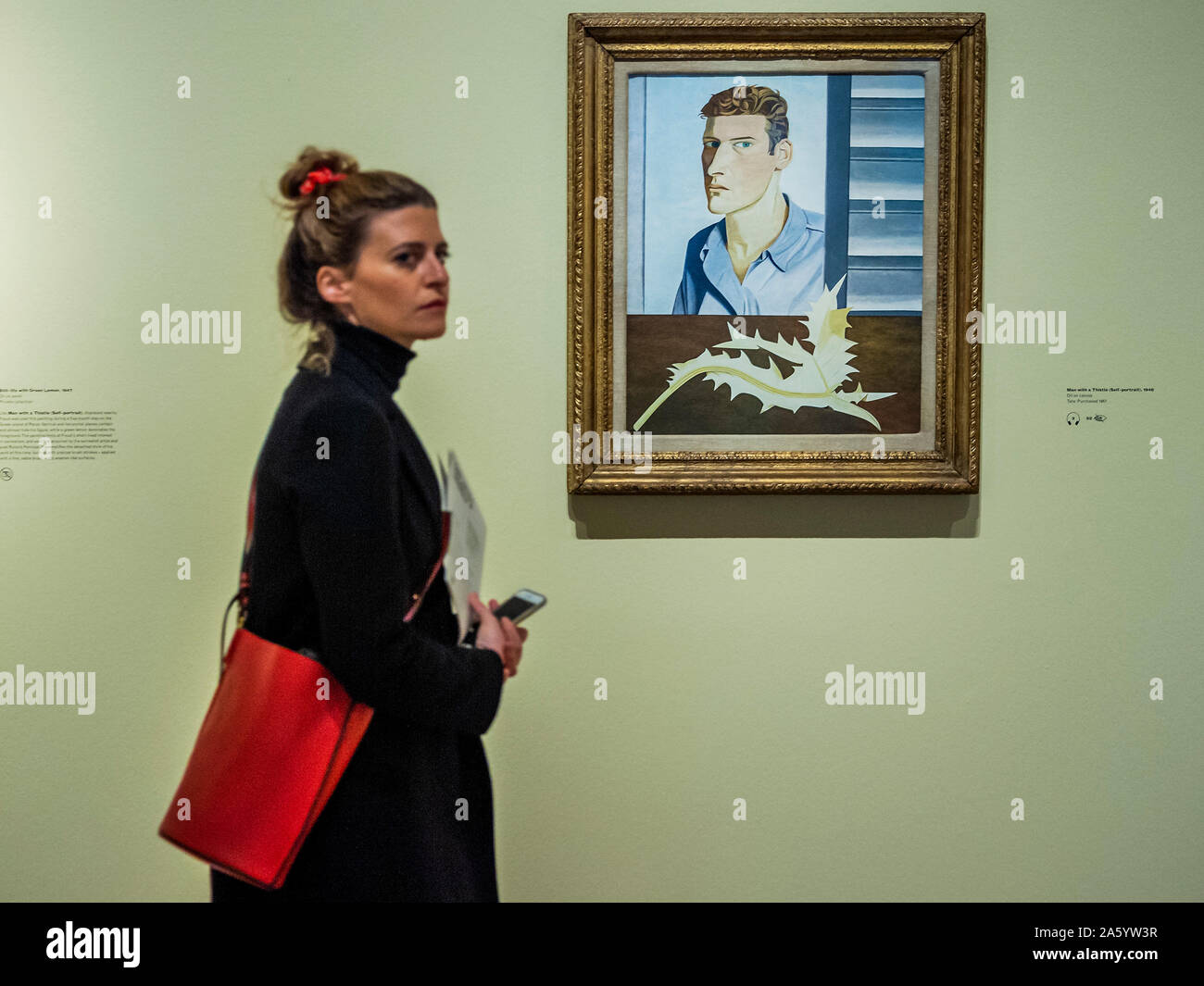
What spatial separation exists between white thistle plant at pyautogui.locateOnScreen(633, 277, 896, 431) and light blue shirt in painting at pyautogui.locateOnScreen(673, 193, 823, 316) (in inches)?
1.3

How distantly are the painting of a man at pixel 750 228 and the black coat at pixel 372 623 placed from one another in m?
0.50

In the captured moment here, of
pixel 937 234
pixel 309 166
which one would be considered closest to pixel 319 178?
pixel 309 166

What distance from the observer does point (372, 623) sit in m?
1.24

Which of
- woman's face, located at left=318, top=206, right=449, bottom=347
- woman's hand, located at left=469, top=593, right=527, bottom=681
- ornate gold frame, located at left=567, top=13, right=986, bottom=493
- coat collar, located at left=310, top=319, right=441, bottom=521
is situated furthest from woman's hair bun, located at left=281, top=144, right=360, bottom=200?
woman's hand, located at left=469, top=593, right=527, bottom=681

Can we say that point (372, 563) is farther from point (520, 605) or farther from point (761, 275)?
point (761, 275)

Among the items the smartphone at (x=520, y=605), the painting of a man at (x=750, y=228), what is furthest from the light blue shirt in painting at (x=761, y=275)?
the smartphone at (x=520, y=605)

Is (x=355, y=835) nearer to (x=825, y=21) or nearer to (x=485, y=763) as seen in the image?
(x=485, y=763)

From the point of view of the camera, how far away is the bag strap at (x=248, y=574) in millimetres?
1322

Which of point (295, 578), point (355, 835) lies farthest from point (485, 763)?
point (295, 578)

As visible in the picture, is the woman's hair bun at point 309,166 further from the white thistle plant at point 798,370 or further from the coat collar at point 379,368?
the white thistle plant at point 798,370

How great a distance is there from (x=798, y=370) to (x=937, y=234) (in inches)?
11.8

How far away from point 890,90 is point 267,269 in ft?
3.32

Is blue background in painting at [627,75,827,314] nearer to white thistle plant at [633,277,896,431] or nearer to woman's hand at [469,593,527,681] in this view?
white thistle plant at [633,277,896,431]

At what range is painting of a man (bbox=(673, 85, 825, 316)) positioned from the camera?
141 centimetres
